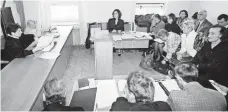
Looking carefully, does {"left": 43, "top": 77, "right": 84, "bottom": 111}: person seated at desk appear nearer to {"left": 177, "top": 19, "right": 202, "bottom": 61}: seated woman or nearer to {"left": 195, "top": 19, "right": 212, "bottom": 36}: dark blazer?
{"left": 177, "top": 19, "right": 202, "bottom": 61}: seated woman

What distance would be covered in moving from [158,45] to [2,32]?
3209 mm

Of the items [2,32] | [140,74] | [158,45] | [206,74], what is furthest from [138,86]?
[2,32]

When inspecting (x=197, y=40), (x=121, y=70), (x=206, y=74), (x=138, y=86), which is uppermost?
(x=197, y=40)

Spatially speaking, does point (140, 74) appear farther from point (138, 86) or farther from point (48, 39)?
point (48, 39)

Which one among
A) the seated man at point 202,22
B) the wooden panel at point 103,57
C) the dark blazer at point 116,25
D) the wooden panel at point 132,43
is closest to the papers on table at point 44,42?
the wooden panel at point 103,57

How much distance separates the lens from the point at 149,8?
6.00 m

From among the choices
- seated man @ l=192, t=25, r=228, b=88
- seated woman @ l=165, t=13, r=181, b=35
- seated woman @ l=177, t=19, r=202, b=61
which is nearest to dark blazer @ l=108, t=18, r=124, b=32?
seated woman @ l=165, t=13, r=181, b=35

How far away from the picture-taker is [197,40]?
3.42m

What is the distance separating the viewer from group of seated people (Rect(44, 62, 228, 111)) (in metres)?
1.64

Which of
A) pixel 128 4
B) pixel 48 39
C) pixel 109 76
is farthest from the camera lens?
pixel 128 4

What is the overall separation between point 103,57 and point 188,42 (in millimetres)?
1656

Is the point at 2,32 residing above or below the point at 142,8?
below

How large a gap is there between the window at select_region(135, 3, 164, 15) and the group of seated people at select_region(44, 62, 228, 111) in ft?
14.5

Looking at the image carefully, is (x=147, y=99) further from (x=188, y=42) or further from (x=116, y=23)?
(x=116, y=23)
